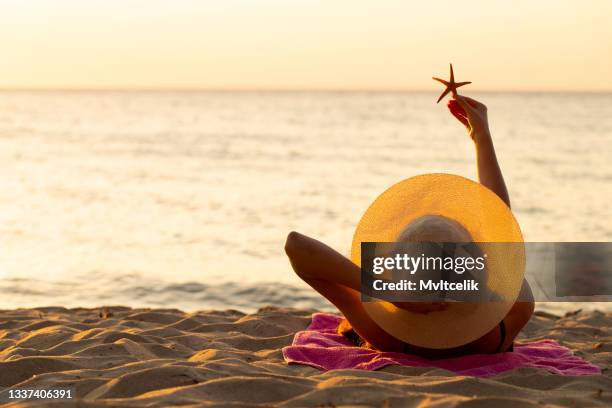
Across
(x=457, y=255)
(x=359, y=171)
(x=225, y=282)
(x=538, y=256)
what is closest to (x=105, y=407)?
(x=457, y=255)

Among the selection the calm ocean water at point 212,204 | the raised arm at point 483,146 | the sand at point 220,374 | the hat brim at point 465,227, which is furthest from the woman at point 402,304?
the calm ocean water at point 212,204

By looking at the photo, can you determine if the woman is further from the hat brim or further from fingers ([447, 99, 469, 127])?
the hat brim

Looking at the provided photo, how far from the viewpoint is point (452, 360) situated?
413 cm

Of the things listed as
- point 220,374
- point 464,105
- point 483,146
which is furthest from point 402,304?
point 464,105

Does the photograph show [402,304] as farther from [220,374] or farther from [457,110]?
[457,110]

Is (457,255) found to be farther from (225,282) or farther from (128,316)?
(225,282)

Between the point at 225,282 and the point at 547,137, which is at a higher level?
the point at 547,137

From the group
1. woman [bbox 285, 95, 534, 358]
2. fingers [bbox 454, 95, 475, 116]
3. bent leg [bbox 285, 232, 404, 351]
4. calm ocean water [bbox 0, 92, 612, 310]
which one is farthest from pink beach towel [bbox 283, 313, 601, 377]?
calm ocean water [bbox 0, 92, 612, 310]

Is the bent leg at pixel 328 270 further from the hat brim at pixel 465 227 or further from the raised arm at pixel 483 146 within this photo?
the raised arm at pixel 483 146

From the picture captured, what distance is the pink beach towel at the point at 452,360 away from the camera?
4.04 metres

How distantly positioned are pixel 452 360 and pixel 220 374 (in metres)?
1.30

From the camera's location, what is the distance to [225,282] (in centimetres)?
940

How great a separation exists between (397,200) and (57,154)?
2581 cm

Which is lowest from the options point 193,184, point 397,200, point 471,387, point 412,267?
point 471,387
